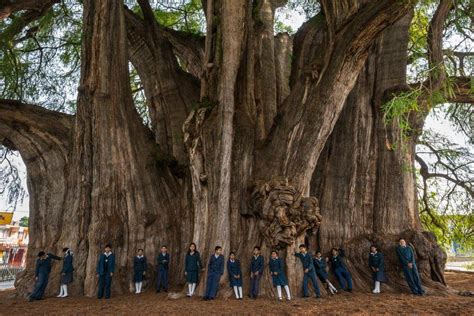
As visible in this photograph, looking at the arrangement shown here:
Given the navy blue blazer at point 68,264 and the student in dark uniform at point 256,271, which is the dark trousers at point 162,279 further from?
the student in dark uniform at point 256,271

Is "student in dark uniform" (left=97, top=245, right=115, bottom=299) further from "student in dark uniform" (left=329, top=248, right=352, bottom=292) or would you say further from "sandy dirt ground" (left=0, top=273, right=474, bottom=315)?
"student in dark uniform" (left=329, top=248, right=352, bottom=292)

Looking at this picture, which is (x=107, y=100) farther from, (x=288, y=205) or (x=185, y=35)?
(x=288, y=205)

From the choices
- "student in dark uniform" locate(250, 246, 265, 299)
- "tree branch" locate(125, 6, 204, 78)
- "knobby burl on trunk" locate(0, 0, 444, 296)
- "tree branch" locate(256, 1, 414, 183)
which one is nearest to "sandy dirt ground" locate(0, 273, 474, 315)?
"student in dark uniform" locate(250, 246, 265, 299)

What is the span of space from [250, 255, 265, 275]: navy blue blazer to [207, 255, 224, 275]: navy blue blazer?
477 millimetres

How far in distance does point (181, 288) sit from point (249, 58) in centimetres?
409

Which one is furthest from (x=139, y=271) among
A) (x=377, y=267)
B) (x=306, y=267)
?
(x=377, y=267)

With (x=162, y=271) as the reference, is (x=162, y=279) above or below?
below

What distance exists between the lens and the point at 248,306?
4.67 metres

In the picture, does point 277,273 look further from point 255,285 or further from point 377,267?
point 377,267

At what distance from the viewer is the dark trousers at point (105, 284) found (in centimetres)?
570

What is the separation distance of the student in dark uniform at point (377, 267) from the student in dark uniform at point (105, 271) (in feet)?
13.6

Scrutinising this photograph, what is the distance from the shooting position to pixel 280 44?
8.60 meters

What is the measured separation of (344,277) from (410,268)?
102 cm

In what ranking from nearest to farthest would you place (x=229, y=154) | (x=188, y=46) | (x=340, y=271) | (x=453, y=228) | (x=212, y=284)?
(x=212, y=284) → (x=229, y=154) → (x=340, y=271) → (x=188, y=46) → (x=453, y=228)
